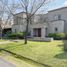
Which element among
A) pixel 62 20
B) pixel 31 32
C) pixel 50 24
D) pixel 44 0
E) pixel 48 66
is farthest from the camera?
pixel 31 32

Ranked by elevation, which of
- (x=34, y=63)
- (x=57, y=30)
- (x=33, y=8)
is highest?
(x=33, y=8)

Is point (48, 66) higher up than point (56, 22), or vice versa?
point (56, 22)

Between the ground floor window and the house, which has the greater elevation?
the house

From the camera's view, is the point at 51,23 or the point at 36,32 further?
the point at 36,32

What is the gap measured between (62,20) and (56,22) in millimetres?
1396

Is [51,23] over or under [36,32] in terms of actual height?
over

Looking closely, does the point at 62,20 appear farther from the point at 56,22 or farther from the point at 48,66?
the point at 48,66

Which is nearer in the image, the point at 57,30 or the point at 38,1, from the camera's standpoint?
the point at 38,1

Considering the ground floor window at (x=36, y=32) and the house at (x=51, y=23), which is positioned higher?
the house at (x=51, y=23)

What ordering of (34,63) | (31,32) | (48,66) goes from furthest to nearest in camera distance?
(31,32) → (34,63) → (48,66)

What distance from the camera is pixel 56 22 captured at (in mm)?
37188

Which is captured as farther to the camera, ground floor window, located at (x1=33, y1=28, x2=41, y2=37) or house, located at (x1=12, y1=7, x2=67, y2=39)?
ground floor window, located at (x1=33, y1=28, x2=41, y2=37)

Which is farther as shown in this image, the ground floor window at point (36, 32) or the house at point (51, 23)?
the ground floor window at point (36, 32)

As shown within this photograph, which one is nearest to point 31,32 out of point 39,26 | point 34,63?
point 39,26
